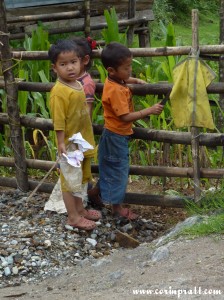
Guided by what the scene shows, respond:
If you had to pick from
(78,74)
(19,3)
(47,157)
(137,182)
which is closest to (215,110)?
(137,182)

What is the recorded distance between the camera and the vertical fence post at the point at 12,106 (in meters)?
5.22

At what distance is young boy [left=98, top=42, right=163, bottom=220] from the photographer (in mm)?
4672

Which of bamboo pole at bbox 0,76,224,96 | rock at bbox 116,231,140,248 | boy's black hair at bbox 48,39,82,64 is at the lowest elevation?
rock at bbox 116,231,140,248

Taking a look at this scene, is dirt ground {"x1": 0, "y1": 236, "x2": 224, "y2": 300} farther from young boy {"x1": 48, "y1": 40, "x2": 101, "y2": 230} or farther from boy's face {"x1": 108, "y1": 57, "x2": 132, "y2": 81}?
boy's face {"x1": 108, "y1": 57, "x2": 132, "y2": 81}

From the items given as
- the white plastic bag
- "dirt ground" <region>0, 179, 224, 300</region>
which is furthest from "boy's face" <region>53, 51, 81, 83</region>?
"dirt ground" <region>0, 179, 224, 300</region>

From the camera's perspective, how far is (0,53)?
5.30 metres

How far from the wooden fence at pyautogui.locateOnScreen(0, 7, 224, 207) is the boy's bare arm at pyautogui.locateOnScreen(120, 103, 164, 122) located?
0.25 metres

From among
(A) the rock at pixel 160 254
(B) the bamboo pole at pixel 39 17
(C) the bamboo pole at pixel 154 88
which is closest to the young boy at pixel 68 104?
(C) the bamboo pole at pixel 154 88

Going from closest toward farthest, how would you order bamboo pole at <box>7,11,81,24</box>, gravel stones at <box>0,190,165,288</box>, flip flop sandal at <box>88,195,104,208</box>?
gravel stones at <box>0,190,165,288</box> → flip flop sandal at <box>88,195,104,208</box> → bamboo pole at <box>7,11,81,24</box>

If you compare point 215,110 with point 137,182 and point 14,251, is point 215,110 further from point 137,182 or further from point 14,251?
point 14,251

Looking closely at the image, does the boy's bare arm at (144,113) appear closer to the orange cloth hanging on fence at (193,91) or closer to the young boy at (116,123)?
the young boy at (116,123)

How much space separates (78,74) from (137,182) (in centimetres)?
165

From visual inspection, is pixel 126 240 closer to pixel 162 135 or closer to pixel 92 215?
pixel 92 215

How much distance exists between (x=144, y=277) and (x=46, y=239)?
103cm
